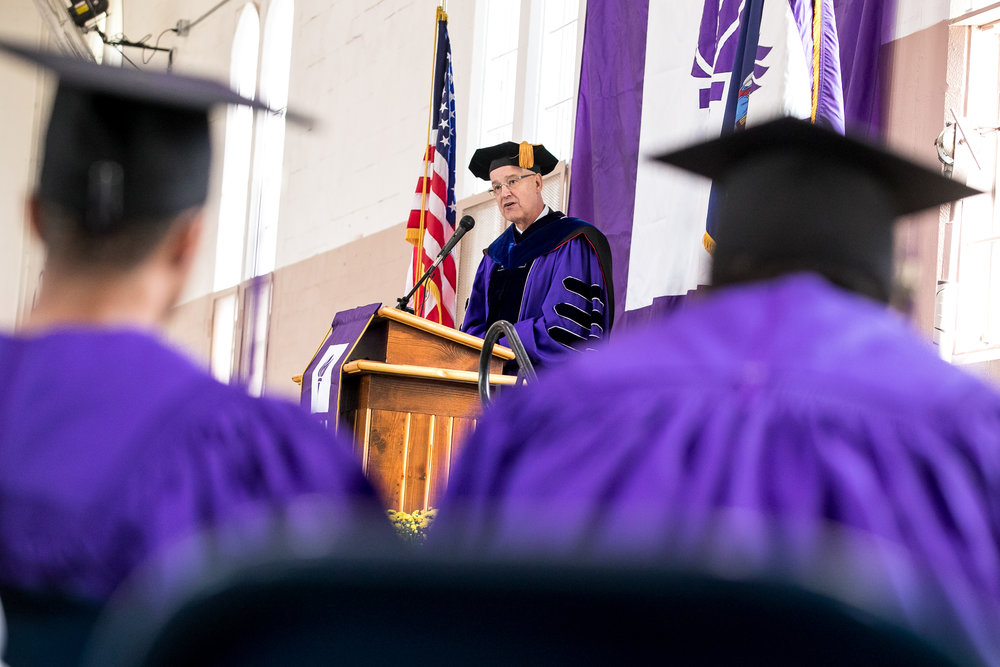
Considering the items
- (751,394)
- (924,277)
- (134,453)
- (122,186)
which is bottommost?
(134,453)

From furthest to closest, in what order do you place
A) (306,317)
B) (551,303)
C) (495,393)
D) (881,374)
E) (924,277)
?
(306,317) < (551,303) < (924,277) < (495,393) < (881,374)

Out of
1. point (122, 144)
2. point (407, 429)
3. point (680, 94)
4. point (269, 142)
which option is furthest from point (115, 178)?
point (269, 142)

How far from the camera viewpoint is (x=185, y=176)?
1.26 meters

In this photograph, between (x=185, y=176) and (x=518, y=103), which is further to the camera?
(x=518, y=103)

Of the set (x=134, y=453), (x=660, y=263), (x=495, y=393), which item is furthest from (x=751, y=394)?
(x=660, y=263)

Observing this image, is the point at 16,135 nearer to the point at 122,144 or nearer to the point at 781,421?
the point at 122,144

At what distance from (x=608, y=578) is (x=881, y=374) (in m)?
0.73

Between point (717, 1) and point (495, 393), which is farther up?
point (717, 1)

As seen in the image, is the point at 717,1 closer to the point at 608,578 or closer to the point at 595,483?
the point at 595,483

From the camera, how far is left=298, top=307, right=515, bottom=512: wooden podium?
11.8 feet

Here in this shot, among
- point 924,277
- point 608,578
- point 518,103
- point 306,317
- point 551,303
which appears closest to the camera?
point 608,578

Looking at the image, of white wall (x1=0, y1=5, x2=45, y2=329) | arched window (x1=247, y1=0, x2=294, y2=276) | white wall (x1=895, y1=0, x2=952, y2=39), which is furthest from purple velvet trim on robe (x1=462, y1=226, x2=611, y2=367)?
white wall (x1=0, y1=5, x2=45, y2=329)

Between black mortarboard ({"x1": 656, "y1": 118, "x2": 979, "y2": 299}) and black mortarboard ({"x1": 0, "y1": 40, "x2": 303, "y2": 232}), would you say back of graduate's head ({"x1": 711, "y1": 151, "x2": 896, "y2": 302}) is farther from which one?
black mortarboard ({"x1": 0, "y1": 40, "x2": 303, "y2": 232})

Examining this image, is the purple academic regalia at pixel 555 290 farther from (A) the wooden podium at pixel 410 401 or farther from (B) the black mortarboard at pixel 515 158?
(A) the wooden podium at pixel 410 401
